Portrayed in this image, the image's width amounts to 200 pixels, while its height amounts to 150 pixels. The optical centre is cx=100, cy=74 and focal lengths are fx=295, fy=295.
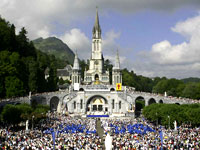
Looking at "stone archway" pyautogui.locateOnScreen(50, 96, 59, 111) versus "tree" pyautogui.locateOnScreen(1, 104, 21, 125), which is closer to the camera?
"tree" pyautogui.locateOnScreen(1, 104, 21, 125)

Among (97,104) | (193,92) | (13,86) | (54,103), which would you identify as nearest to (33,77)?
(13,86)

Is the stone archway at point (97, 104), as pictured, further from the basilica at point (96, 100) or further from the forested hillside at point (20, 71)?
the forested hillside at point (20, 71)

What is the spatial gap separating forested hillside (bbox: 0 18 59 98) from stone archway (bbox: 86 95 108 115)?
1234cm

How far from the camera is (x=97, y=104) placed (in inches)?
3132

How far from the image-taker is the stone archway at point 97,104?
7938 centimetres

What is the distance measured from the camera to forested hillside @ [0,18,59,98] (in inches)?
2404

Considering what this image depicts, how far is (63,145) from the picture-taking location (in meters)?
29.7

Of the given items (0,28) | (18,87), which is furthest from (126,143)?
(0,28)

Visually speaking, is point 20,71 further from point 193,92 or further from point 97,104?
point 193,92

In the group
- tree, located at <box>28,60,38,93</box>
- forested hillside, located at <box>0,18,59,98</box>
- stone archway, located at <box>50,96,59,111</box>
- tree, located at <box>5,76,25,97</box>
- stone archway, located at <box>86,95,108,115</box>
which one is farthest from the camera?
stone archway, located at <box>86,95,108,115</box>

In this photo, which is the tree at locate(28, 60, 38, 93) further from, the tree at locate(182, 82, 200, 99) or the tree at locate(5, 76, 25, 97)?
the tree at locate(182, 82, 200, 99)

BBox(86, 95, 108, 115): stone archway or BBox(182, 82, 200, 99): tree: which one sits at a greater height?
BBox(182, 82, 200, 99): tree

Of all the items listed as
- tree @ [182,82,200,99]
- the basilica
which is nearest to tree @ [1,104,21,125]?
the basilica

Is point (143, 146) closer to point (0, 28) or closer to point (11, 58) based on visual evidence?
point (11, 58)
